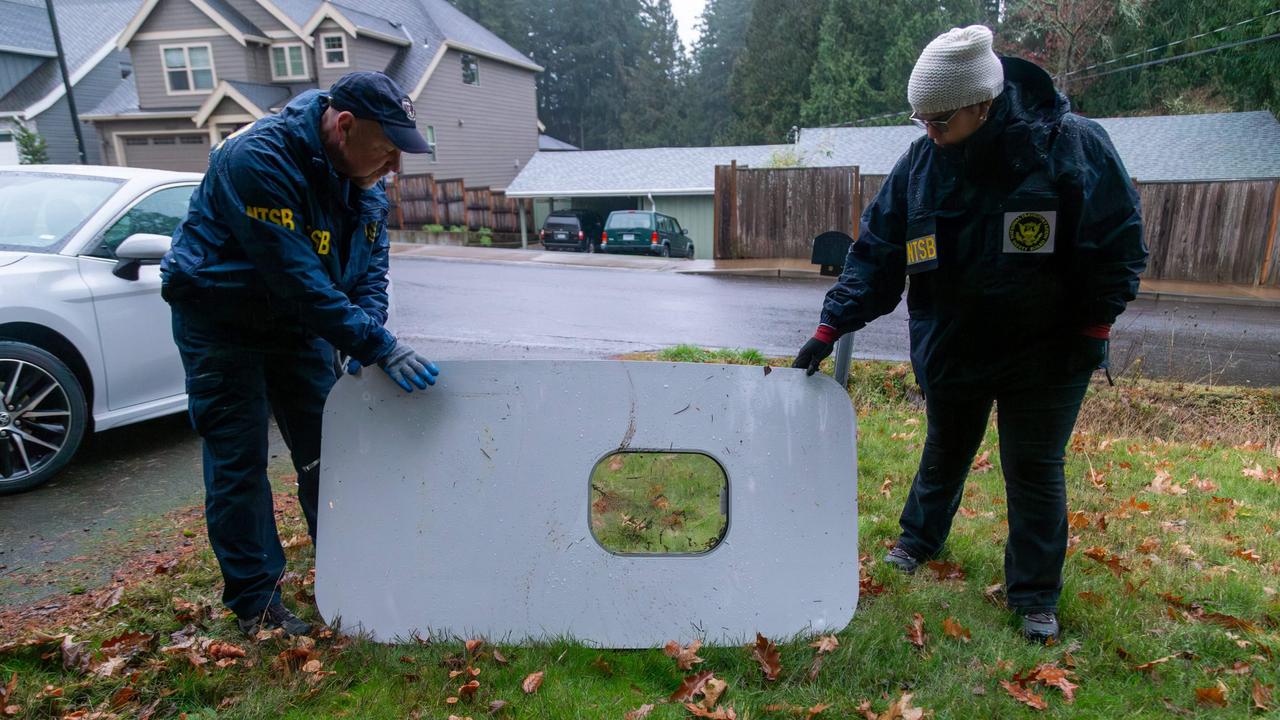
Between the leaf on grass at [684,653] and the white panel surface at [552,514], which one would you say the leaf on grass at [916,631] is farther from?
the leaf on grass at [684,653]

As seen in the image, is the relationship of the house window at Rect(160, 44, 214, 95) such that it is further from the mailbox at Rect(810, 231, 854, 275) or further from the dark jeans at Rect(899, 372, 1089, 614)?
the dark jeans at Rect(899, 372, 1089, 614)

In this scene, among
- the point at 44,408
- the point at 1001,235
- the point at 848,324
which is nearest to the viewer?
the point at 1001,235

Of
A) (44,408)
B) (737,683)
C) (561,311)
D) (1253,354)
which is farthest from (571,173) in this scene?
(737,683)

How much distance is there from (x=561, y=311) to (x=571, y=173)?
1976cm

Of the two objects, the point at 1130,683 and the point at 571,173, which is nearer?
the point at 1130,683

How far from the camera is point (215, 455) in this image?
98.2 inches

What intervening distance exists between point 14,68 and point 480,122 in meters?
15.7

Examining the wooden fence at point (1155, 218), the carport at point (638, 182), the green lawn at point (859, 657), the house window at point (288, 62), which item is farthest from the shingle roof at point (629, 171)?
the green lawn at point (859, 657)

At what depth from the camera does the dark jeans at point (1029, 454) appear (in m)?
2.61

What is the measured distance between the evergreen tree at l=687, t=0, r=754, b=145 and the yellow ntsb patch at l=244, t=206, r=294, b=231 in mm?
50784

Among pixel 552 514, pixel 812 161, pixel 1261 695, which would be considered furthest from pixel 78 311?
pixel 812 161

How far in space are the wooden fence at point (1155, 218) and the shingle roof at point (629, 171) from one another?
9465 millimetres

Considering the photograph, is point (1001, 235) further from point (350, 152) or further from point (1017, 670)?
point (350, 152)

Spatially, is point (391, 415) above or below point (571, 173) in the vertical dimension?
below
